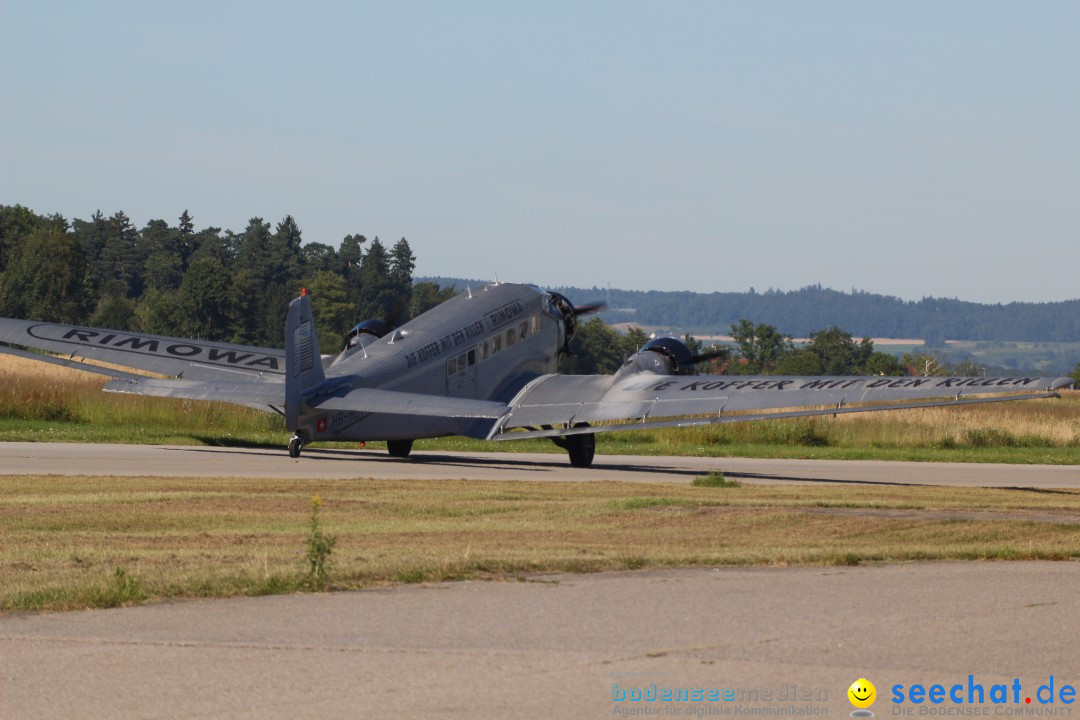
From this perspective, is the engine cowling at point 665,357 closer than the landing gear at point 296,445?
No

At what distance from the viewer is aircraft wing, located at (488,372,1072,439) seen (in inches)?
1109

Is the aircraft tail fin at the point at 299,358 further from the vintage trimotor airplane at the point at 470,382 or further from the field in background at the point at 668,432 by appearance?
the field in background at the point at 668,432

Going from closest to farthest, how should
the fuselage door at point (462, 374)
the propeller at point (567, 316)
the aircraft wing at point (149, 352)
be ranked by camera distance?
1. the fuselage door at point (462, 374)
2. the aircraft wing at point (149, 352)
3. the propeller at point (567, 316)

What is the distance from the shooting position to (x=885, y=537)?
58.4 ft

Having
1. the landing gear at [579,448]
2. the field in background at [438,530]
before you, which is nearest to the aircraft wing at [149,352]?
the landing gear at [579,448]

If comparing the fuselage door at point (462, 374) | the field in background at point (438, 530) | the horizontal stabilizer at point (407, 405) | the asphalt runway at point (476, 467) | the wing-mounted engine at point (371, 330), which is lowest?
the asphalt runway at point (476, 467)

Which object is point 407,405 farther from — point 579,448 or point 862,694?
point 862,694

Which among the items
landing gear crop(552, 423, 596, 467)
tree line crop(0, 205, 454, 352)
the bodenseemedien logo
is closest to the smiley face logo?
the bodenseemedien logo

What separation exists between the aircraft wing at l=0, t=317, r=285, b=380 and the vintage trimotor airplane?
42 millimetres

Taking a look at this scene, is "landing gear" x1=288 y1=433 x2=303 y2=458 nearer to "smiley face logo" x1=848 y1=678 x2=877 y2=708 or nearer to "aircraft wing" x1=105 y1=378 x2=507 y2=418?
"aircraft wing" x1=105 y1=378 x2=507 y2=418

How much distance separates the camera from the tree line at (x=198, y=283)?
12038cm

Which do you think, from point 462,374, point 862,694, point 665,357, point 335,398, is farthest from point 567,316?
point 862,694

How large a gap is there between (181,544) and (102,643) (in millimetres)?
6120

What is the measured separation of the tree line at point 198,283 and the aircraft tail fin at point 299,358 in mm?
52148
